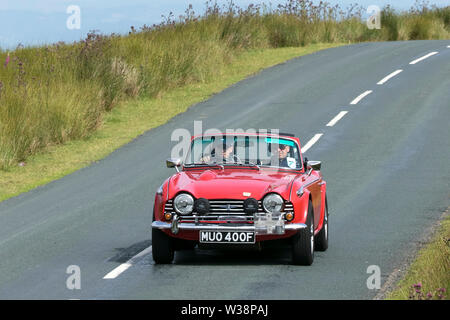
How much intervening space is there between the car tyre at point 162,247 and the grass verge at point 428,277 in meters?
2.71

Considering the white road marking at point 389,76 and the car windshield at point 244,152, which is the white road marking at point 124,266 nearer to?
the car windshield at point 244,152

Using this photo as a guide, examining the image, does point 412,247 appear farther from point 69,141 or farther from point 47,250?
point 69,141

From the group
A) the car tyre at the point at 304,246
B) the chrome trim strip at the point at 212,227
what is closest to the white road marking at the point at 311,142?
the car tyre at the point at 304,246

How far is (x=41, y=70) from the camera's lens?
26.7 meters

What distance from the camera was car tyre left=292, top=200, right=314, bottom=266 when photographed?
1120 cm

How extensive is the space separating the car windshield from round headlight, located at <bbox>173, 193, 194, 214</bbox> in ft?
4.27

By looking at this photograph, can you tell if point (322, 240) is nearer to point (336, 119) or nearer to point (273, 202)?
point (273, 202)

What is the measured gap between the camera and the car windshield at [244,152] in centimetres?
1259

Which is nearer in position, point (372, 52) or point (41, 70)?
point (41, 70)

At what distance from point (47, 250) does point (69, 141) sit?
11.4m
